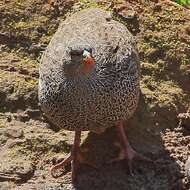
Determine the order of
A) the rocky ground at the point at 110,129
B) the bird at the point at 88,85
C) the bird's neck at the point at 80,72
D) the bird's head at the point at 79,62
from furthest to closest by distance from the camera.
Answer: the rocky ground at the point at 110,129
the bird at the point at 88,85
the bird's neck at the point at 80,72
the bird's head at the point at 79,62

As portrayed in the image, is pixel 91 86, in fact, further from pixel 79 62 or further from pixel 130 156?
pixel 130 156

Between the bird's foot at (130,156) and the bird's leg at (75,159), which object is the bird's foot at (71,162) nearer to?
the bird's leg at (75,159)

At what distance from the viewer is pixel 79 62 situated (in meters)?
5.64

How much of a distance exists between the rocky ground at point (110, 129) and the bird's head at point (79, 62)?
875 mm

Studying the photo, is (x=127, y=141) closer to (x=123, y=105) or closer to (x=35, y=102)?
(x=123, y=105)

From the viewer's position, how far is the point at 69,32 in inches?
250

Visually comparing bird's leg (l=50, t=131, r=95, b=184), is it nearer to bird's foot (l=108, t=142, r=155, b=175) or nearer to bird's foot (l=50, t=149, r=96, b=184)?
bird's foot (l=50, t=149, r=96, b=184)

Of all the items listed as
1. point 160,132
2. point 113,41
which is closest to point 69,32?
point 113,41

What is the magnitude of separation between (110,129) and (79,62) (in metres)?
1.13

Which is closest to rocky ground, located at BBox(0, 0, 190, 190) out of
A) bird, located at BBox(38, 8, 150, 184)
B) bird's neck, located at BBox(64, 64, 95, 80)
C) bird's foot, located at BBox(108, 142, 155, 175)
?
bird's foot, located at BBox(108, 142, 155, 175)

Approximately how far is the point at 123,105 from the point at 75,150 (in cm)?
62

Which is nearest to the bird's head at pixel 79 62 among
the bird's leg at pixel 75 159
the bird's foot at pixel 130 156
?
the bird's leg at pixel 75 159

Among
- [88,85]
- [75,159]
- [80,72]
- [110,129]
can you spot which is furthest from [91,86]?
[110,129]

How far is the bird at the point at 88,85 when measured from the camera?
19.1 ft
